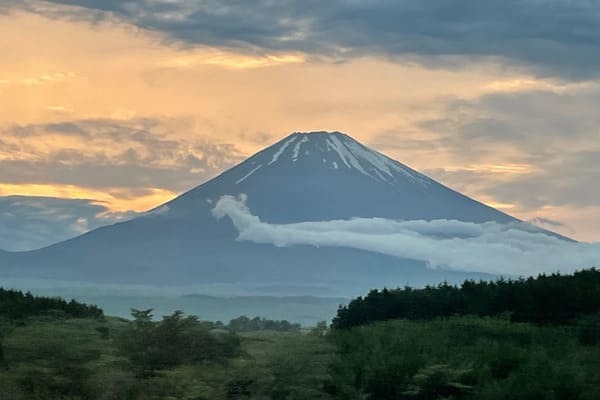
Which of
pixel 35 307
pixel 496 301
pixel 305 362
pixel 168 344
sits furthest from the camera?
pixel 35 307

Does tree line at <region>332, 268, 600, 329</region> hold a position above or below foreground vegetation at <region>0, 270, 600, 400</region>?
above

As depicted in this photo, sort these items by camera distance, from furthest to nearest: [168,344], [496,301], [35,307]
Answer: [35,307], [496,301], [168,344]

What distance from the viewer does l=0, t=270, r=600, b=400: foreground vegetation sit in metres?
17.8

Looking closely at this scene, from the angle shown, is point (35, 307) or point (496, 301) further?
point (35, 307)

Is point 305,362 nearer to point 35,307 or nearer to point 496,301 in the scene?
point 496,301

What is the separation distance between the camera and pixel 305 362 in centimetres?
1853

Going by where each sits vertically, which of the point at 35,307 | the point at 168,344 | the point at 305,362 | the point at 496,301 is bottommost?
the point at 305,362

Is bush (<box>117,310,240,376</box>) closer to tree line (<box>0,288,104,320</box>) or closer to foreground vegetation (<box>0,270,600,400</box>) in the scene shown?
foreground vegetation (<box>0,270,600,400</box>)

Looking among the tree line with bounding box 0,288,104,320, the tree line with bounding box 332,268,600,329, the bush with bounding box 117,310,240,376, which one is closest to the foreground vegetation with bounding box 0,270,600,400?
the bush with bounding box 117,310,240,376

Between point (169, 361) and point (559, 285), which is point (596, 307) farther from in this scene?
point (169, 361)

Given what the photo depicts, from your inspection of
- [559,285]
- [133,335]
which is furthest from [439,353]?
[559,285]

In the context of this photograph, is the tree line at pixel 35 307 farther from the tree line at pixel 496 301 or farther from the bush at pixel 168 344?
the bush at pixel 168 344

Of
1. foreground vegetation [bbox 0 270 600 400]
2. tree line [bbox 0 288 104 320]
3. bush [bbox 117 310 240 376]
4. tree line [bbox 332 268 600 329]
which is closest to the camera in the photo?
foreground vegetation [bbox 0 270 600 400]

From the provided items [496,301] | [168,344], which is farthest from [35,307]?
[496,301]
